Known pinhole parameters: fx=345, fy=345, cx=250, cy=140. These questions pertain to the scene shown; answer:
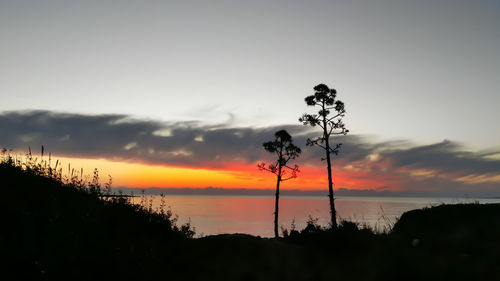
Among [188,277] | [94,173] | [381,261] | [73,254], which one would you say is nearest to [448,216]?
[381,261]

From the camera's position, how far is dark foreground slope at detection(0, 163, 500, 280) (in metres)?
6.73

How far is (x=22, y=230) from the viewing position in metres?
7.36

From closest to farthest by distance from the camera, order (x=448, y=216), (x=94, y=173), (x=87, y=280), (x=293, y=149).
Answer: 1. (x=87, y=280)
2. (x=448, y=216)
3. (x=94, y=173)
4. (x=293, y=149)

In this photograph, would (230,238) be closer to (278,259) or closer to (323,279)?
(278,259)

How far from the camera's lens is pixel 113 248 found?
7391mm

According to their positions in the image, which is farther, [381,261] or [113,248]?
[381,261]

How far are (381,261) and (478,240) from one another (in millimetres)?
2638

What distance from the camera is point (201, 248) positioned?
8.77 m

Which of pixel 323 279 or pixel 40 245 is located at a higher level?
pixel 40 245

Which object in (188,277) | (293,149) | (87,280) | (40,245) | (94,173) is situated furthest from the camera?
(293,149)

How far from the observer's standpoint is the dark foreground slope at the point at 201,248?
6734 millimetres

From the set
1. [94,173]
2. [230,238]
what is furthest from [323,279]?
[94,173]

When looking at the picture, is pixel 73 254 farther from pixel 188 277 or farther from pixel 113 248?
pixel 188 277

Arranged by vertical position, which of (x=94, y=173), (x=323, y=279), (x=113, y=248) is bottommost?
(x=323, y=279)
